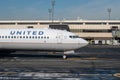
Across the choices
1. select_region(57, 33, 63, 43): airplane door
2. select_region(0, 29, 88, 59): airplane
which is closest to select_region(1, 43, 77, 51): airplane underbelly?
select_region(0, 29, 88, 59): airplane

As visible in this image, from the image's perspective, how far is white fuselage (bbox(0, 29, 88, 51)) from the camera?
115 ft

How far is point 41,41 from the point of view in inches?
1387

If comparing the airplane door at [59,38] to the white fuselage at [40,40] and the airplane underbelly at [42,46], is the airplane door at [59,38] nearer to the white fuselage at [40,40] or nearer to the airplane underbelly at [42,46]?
the white fuselage at [40,40]

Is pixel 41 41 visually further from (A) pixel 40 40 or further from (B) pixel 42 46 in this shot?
(B) pixel 42 46

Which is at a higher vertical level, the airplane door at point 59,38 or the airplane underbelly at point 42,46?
the airplane door at point 59,38

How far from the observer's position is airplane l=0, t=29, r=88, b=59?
1382 inches

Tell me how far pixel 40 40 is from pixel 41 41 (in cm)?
16

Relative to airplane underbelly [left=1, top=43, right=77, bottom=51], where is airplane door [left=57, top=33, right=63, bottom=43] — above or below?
above

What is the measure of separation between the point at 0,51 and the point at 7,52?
1019 millimetres

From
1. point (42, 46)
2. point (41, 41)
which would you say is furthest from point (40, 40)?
point (42, 46)

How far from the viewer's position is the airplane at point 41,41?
35112 mm

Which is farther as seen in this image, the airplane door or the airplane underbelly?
the airplane door

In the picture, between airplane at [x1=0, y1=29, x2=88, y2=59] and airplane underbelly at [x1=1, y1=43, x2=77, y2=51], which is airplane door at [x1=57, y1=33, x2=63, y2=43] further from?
airplane underbelly at [x1=1, y1=43, x2=77, y2=51]

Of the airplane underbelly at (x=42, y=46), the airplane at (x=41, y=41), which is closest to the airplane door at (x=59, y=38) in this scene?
the airplane at (x=41, y=41)
